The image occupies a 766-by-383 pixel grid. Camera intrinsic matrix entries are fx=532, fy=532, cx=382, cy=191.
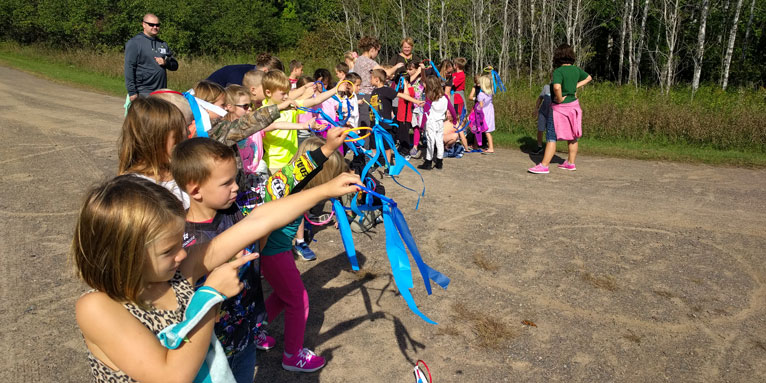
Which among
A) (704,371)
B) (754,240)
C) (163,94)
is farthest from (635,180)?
(163,94)

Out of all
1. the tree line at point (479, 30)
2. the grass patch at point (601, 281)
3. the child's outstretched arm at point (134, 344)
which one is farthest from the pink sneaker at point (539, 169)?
the child's outstretched arm at point (134, 344)

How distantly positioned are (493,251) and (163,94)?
11.9 feet

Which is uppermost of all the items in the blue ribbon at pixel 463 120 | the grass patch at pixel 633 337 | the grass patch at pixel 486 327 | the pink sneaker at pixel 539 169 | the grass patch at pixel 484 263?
the blue ribbon at pixel 463 120

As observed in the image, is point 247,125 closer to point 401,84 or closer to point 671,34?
point 401,84

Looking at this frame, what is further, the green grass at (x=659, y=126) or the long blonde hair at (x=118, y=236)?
the green grass at (x=659, y=126)

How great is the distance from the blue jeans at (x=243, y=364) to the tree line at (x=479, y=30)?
14.7 m

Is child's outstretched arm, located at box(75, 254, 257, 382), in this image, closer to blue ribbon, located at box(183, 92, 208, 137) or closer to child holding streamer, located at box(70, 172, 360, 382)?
child holding streamer, located at box(70, 172, 360, 382)

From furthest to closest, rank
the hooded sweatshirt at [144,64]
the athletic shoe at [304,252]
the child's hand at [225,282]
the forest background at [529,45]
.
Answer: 1. the forest background at [529,45]
2. the hooded sweatshirt at [144,64]
3. the athletic shoe at [304,252]
4. the child's hand at [225,282]

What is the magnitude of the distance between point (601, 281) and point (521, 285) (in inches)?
30.4

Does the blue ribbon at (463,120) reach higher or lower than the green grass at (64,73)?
lower

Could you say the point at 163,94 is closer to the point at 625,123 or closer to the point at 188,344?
the point at 188,344

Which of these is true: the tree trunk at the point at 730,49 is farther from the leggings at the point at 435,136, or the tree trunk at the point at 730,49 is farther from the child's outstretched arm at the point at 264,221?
the child's outstretched arm at the point at 264,221

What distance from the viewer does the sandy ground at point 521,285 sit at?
383 centimetres

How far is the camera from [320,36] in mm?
33125
